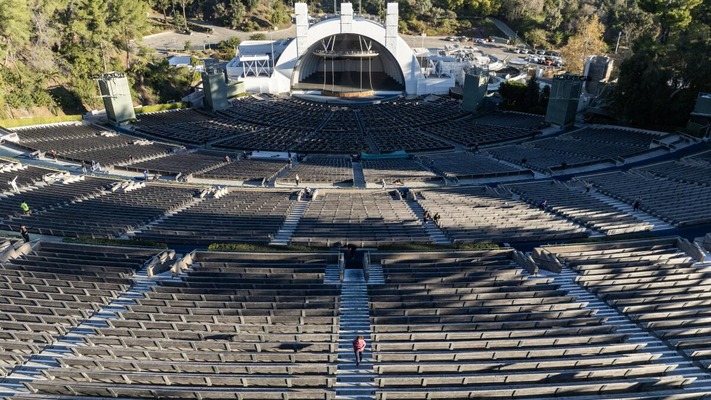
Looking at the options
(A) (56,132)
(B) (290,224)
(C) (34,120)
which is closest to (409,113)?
(B) (290,224)

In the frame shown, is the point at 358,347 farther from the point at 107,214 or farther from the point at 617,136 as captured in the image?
the point at 617,136

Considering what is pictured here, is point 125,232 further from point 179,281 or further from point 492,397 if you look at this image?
Result: point 492,397

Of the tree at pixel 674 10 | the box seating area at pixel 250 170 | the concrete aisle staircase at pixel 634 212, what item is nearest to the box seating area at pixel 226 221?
the box seating area at pixel 250 170

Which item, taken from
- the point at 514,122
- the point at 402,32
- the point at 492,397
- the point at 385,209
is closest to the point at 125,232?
the point at 385,209

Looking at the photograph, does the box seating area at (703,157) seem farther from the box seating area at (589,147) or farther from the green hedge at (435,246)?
the green hedge at (435,246)

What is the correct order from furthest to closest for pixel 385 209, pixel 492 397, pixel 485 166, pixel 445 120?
pixel 445 120
pixel 485 166
pixel 385 209
pixel 492 397

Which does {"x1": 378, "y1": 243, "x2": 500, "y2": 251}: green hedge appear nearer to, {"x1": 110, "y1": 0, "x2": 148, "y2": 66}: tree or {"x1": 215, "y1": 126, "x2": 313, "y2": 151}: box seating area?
{"x1": 215, "y1": 126, "x2": 313, "y2": 151}: box seating area
